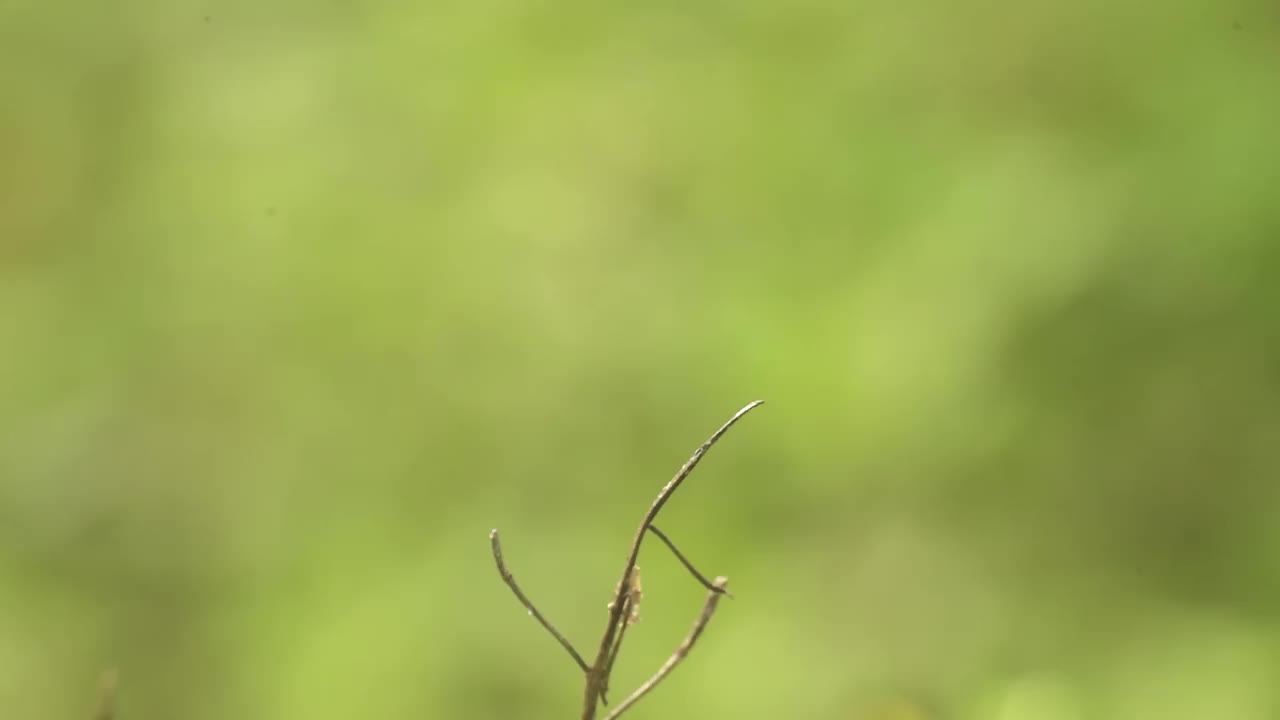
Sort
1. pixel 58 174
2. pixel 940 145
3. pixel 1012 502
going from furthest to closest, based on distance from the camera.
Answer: pixel 58 174 → pixel 940 145 → pixel 1012 502

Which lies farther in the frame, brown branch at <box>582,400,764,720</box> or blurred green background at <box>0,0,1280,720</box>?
blurred green background at <box>0,0,1280,720</box>

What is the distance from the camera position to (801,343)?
0.89 meters

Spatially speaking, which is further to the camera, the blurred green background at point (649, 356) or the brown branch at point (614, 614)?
the blurred green background at point (649, 356)

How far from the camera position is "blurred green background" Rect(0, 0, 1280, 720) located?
0.80 meters

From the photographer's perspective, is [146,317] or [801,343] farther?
[146,317]

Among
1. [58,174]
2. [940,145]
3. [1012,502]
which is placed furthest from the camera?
[58,174]

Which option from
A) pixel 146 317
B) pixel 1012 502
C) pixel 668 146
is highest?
pixel 668 146

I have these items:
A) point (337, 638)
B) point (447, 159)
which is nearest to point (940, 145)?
point (447, 159)

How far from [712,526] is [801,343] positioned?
0.17 metres

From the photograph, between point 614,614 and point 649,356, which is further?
point 649,356

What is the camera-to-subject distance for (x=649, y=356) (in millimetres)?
917

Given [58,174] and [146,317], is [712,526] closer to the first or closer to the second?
[146,317]

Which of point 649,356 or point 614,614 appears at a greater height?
point 614,614

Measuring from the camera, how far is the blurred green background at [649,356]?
31.6 inches
